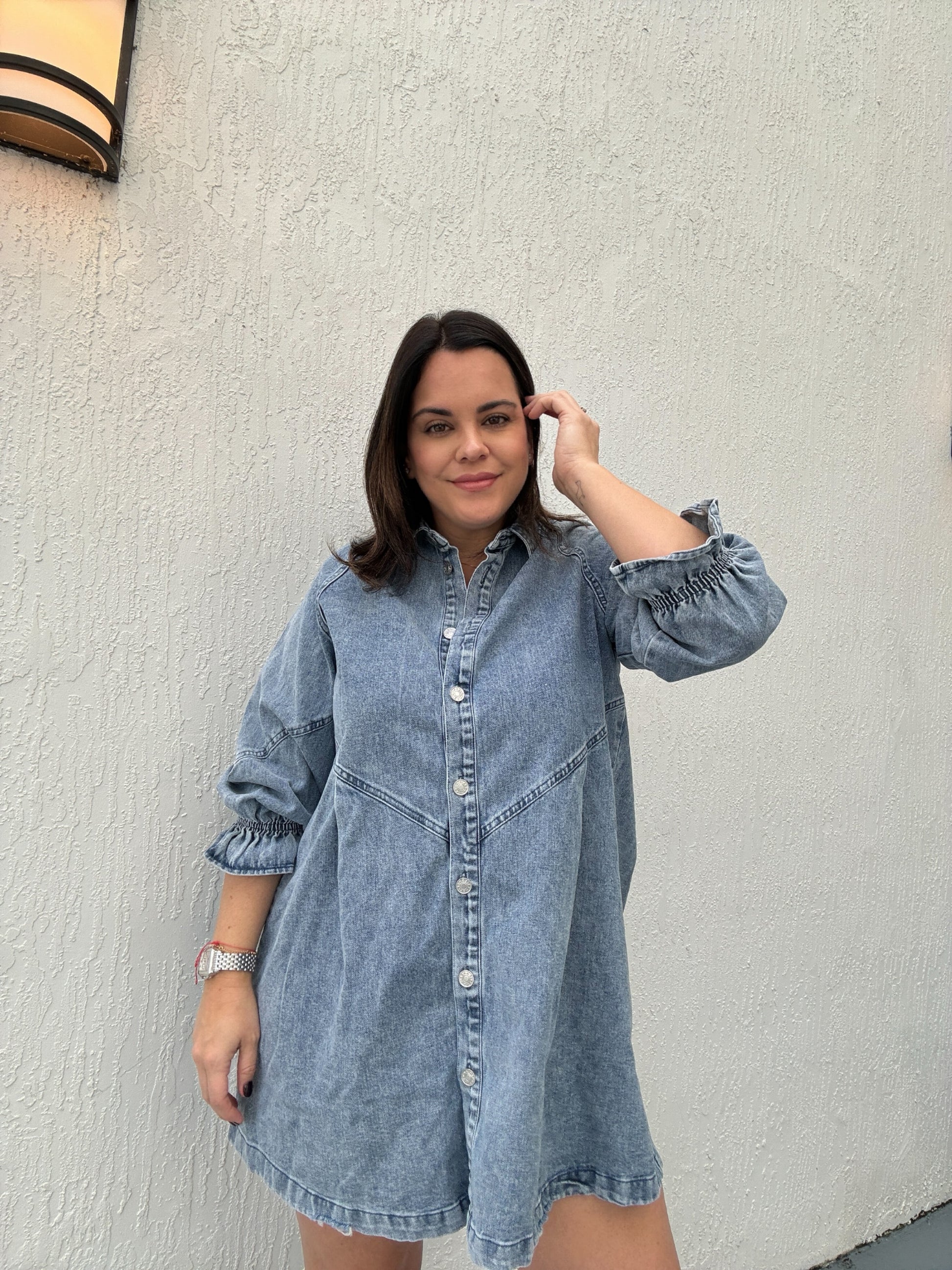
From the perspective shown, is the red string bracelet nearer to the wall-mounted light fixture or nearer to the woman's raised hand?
the woman's raised hand

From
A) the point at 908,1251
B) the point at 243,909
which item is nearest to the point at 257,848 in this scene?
the point at 243,909

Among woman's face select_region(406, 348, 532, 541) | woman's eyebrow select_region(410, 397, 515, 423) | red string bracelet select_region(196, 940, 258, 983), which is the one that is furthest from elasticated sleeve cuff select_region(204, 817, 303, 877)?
woman's eyebrow select_region(410, 397, 515, 423)

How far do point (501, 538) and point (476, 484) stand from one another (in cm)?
10

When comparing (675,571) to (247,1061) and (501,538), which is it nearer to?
(501,538)

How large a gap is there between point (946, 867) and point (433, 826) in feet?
6.87

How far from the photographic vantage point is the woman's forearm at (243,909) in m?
1.43

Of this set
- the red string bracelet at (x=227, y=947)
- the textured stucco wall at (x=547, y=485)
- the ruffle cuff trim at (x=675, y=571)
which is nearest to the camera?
the ruffle cuff trim at (x=675, y=571)

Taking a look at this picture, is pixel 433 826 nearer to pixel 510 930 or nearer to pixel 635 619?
pixel 510 930

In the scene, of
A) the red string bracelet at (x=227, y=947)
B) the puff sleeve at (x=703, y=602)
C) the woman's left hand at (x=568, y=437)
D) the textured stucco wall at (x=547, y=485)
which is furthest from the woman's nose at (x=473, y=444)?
the red string bracelet at (x=227, y=947)

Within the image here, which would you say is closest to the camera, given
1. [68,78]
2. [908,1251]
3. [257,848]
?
[68,78]

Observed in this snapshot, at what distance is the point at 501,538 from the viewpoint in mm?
1399

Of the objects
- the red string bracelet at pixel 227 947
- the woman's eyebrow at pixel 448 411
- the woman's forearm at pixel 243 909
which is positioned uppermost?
the woman's eyebrow at pixel 448 411

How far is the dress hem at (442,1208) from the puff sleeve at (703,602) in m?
0.68

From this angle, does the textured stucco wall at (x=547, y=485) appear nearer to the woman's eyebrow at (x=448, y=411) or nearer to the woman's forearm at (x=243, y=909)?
the woman's forearm at (x=243, y=909)
